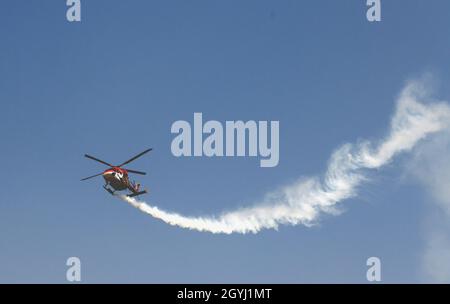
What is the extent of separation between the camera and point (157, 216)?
154125 mm
